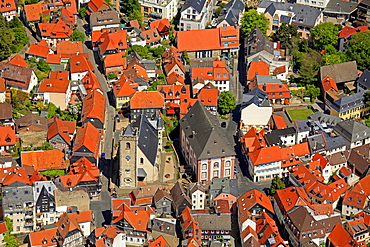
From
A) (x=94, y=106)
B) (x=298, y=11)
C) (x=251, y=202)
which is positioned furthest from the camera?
(x=298, y=11)

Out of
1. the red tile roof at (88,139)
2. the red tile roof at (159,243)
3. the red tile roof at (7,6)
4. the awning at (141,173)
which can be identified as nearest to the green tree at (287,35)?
the red tile roof at (88,139)

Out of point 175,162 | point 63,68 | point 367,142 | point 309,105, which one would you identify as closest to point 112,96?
point 63,68

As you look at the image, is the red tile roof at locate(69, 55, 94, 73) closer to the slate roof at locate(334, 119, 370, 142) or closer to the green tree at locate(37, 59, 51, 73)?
the green tree at locate(37, 59, 51, 73)

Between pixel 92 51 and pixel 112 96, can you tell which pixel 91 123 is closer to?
pixel 112 96

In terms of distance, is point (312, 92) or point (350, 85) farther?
point (350, 85)

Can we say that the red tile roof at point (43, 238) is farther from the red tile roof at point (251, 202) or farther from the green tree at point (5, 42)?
the green tree at point (5, 42)

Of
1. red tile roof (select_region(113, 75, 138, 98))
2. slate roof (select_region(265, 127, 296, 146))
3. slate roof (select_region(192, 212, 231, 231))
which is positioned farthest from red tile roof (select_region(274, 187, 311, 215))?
red tile roof (select_region(113, 75, 138, 98))

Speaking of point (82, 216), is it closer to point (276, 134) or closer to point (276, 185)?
point (276, 185)

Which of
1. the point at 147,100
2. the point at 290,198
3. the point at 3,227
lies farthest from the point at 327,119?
the point at 3,227
